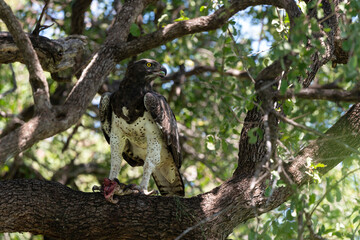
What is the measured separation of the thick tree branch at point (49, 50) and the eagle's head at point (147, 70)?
744mm

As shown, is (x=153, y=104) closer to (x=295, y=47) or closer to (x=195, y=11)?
(x=295, y=47)

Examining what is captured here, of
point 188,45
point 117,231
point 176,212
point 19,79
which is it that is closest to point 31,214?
point 117,231

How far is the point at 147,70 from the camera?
5.66m

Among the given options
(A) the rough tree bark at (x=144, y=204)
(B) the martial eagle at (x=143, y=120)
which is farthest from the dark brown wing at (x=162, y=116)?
(A) the rough tree bark at (x=144, y=204)

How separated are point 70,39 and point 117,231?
259 cm

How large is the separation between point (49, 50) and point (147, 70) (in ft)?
3.81

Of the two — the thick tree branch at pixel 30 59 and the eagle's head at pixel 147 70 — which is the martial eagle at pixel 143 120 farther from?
the thick tree branch at pixel 30 59

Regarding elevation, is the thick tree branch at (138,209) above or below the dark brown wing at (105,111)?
below

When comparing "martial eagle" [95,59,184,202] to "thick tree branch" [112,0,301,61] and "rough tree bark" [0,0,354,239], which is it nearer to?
"thick tree branch" [112,0,301,61]

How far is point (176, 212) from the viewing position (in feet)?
14.8

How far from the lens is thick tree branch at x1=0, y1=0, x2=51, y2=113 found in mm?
4809

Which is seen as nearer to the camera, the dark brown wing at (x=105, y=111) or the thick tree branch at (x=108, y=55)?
the thick tree branch at (x=108, y=55)

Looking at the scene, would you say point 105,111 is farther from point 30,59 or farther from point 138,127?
point 30,59

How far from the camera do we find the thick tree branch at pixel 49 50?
211 inches
